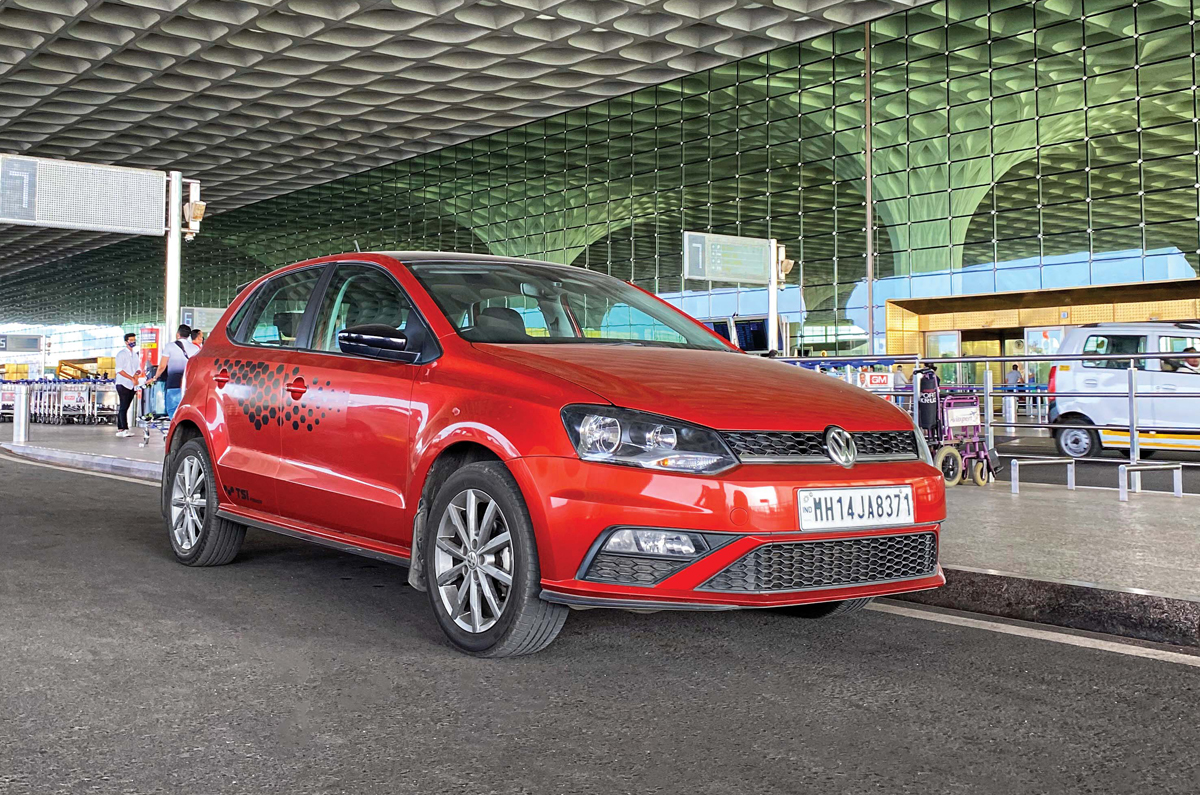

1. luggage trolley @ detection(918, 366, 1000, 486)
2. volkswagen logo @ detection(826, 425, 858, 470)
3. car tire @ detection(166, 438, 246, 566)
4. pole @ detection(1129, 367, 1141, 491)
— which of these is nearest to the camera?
volkswagen logo @ detection(826, 425, 858, 470)

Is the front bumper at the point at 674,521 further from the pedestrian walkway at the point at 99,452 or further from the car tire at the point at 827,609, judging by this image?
the pedestrian walkway at the point at 99,452

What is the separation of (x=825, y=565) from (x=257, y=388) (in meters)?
2.89

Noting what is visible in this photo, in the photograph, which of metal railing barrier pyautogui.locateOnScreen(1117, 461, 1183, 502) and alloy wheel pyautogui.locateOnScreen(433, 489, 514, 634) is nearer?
alloy wheel pyautogui.locateOnScreen(433, 489, 514, 634)

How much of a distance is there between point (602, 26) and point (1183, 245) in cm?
1384

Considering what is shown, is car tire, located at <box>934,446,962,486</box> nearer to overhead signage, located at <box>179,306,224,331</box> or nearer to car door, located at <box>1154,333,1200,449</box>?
car door, located at <box>1154,333,1200,449</box>

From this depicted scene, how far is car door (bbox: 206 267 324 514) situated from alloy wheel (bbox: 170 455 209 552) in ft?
0.91

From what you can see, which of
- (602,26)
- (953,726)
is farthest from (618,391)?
(602,26)

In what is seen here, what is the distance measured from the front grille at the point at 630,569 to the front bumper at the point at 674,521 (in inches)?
0.5

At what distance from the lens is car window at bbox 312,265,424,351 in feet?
15.4

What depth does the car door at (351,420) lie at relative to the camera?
435cm

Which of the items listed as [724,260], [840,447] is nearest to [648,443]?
[840,447]

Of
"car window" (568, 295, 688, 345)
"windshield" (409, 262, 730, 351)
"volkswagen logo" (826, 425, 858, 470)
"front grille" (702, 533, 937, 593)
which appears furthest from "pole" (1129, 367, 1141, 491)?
"volkswagen logo" (826, 425, 858, 470)

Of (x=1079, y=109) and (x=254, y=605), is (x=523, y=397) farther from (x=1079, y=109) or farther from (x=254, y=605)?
(x=1079, y=109)

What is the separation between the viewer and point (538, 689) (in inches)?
137
